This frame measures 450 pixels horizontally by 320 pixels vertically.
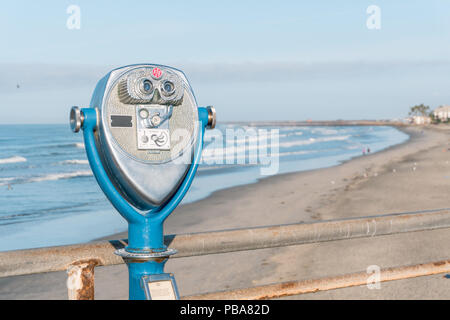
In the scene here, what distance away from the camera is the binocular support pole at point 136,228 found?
175 cm

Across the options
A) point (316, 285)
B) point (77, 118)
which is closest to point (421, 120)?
point (316, 285)

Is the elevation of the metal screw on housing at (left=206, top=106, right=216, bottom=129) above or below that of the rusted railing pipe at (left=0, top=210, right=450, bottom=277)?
above

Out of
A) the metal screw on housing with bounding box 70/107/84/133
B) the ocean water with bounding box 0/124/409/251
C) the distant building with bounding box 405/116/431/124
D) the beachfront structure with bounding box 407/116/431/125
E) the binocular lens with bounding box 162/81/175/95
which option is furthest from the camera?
the distant building with bounding box 405/116/431/124

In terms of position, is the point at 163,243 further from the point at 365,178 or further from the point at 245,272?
the point at 365,178

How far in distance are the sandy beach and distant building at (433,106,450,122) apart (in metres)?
98.0

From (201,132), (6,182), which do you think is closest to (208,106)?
(201,132)

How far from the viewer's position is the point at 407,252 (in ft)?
20.5

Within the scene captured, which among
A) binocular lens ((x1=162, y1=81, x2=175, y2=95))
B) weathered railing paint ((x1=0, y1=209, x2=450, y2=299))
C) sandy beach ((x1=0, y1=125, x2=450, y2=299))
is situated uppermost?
binocular lens ((x1=162, y1=81, x2=175, y2=95))

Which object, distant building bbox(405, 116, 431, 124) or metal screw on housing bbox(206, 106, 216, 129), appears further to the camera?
distant building bbox(405, 116, 431, 124)

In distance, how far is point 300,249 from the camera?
702cm

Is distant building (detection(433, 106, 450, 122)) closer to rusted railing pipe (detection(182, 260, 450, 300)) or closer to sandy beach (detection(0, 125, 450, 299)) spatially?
sandy beach (detection(0, 125, 450, 299))

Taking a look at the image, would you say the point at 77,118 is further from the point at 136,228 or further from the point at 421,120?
the point at 421,120

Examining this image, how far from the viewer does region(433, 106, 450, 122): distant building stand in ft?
349

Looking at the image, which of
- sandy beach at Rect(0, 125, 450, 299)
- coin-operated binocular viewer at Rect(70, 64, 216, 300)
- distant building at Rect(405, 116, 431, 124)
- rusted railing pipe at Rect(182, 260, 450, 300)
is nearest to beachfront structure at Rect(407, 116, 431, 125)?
distant building at Rect(405, 116, 431, 124)
